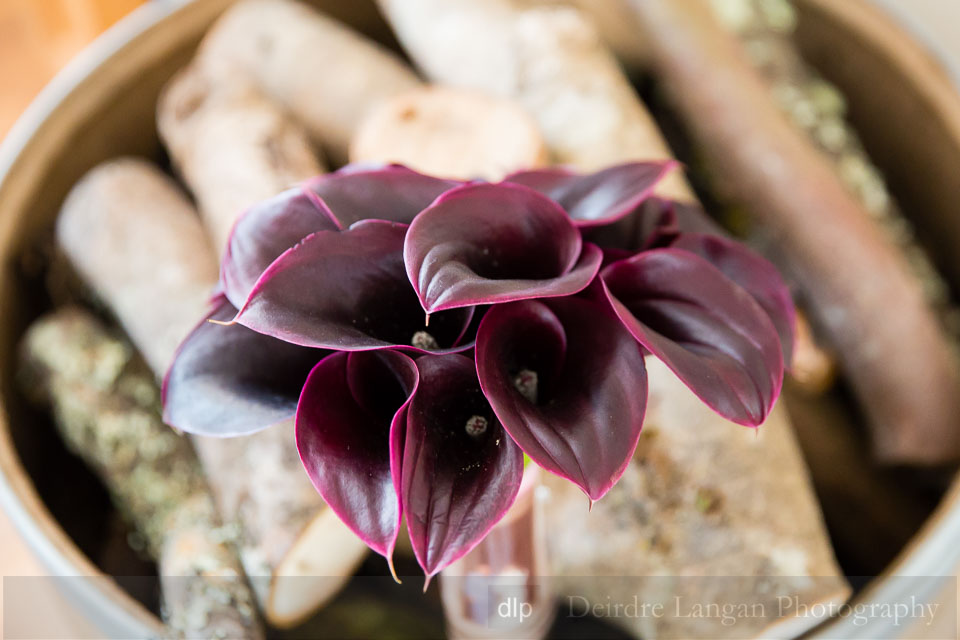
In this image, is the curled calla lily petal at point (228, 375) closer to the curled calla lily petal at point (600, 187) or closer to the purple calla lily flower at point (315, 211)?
the purple calla lily flower at point (315, 211)

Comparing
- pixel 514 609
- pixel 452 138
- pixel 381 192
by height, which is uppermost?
pixel 381 192

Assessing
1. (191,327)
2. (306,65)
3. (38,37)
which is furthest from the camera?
(38,37)

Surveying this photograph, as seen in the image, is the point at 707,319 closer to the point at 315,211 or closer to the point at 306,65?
the point at 315,211

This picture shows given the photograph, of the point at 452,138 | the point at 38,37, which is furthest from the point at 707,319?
the point at 38,37

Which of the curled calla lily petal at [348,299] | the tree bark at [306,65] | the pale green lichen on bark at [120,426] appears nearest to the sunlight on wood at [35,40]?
the tree bark at [306,65]

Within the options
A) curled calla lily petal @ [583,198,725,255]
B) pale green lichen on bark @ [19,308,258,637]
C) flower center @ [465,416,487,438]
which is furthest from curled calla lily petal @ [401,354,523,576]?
pale green lichen on bark @ [19,308,258,637]

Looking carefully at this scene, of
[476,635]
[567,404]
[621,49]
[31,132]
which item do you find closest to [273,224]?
[567,404]

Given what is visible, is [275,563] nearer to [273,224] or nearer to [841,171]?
[273,224]
